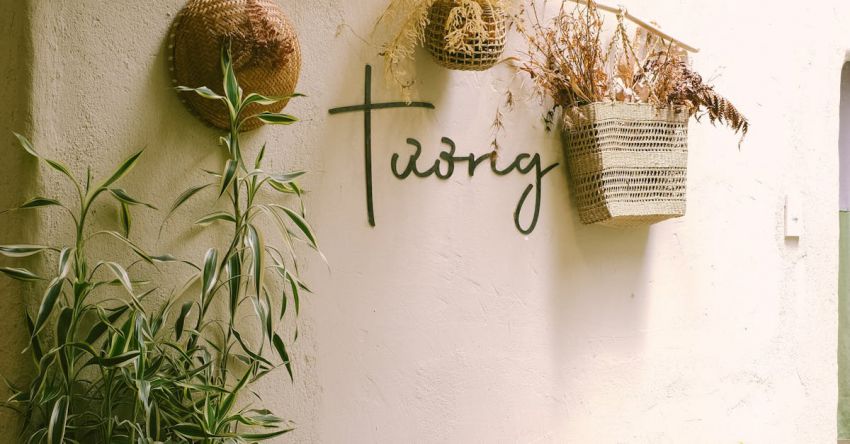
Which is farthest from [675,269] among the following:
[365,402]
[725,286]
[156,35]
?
[156,35]

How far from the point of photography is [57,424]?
4.24ft

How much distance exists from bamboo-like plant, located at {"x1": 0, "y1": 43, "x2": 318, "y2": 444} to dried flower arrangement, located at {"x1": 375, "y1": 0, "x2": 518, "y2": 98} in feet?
1.44

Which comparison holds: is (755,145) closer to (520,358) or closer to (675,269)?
(675,269)

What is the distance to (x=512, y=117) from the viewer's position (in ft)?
7.08

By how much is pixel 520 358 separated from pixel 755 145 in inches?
49.5

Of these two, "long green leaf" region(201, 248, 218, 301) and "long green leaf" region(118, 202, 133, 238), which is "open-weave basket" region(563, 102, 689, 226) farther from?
"long green leaf" region(118, 202, 133, 238)

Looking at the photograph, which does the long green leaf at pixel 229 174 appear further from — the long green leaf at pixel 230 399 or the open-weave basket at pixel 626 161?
the open-weave basket at pixel 626 161

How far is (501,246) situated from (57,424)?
119 cm

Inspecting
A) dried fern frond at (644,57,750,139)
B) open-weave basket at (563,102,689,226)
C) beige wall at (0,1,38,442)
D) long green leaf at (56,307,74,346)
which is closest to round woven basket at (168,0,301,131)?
beige wall at (0,1,38,442)

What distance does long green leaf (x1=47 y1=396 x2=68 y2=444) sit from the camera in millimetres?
1278

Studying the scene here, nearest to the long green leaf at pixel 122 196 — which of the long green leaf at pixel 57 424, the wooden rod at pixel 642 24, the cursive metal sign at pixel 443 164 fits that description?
the long green leaf at pixel 57 424

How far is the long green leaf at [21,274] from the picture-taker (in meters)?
1.35

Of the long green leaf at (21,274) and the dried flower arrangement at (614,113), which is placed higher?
the dried flower arrangement at (614,113)

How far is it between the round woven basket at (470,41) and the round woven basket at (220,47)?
403mm
